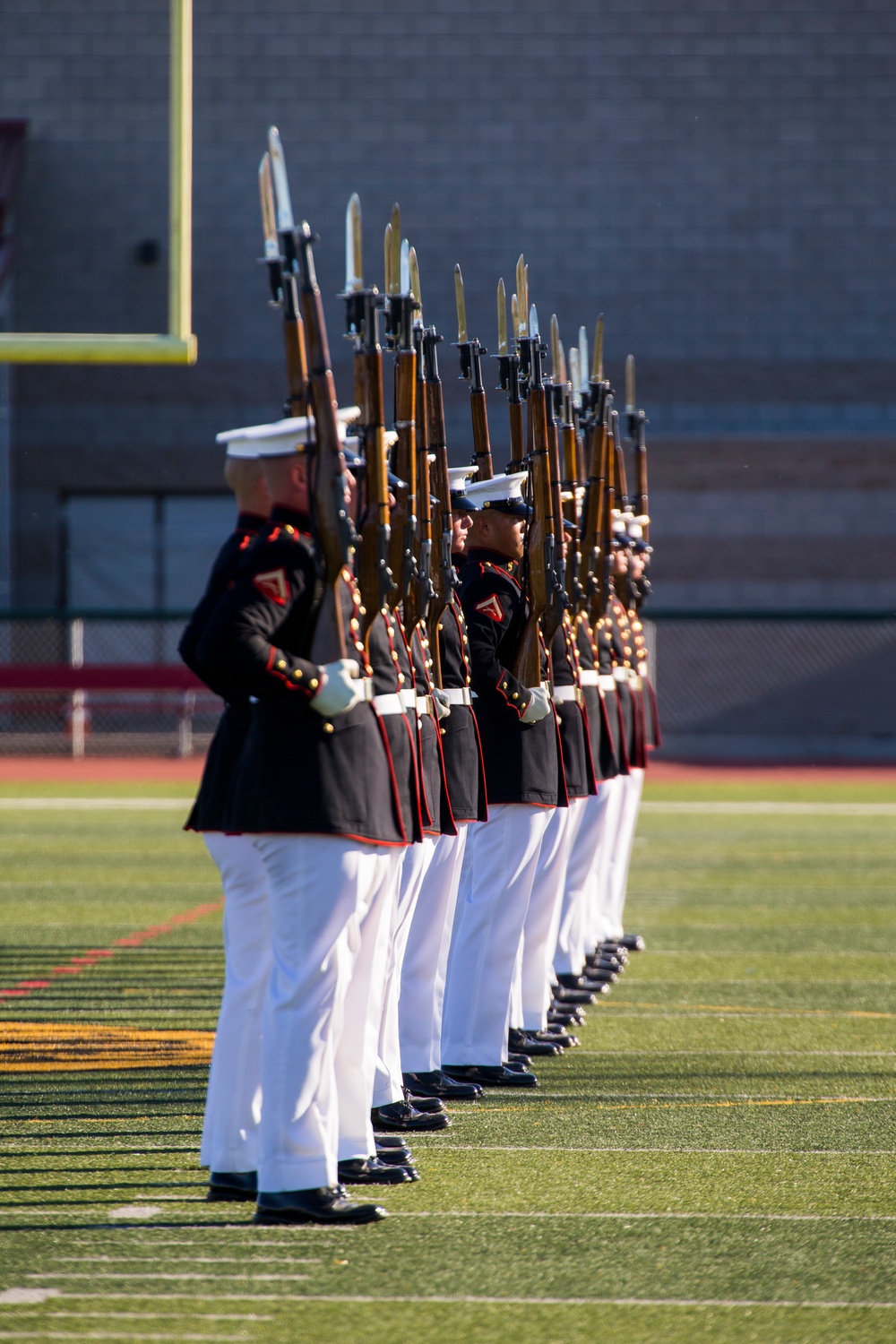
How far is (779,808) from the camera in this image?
15742 millimetres

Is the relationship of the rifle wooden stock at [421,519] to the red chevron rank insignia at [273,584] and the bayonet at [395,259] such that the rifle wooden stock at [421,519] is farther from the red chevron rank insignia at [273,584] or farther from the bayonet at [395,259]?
the red chevron rank insignia at [273,584]

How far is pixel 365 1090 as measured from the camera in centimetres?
411

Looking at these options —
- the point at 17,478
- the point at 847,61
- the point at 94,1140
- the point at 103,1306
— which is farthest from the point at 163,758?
the point at 103,1306

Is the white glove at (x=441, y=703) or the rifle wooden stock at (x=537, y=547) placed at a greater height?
the rifle wooden stock at (x=537, y=547)

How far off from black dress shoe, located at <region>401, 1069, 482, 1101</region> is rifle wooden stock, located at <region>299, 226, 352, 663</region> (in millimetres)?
1790

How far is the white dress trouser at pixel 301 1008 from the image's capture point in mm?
3783

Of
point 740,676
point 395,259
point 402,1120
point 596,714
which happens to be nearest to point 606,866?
point 596,714

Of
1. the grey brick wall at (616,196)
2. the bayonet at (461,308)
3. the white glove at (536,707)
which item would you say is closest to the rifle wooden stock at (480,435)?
the bayonet at (461,308)

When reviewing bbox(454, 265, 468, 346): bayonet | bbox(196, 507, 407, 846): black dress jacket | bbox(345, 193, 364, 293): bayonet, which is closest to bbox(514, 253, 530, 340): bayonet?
bbox(454, 265, 468, 346): bayonet

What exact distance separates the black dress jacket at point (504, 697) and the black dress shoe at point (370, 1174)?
1.58m

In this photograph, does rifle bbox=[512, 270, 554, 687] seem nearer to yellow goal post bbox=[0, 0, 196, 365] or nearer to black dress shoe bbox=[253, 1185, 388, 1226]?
yellow goal post bbox=[0, 0, 196, 365]

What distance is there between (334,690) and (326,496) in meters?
0.42

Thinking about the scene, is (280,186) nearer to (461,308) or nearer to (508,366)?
(461,308)

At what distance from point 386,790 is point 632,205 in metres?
19.5
